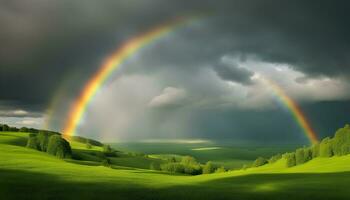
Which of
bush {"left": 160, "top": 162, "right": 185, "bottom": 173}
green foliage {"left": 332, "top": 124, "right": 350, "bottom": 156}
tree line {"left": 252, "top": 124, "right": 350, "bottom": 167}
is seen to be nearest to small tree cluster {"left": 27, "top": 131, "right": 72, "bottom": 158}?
bush {"left": 160, "top": 162, "right": 185, "bottom": 173}

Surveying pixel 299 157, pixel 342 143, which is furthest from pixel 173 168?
pixel 342 143

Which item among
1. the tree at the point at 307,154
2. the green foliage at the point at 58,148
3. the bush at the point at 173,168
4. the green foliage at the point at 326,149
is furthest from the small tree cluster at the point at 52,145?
the green foliage at the point at 326,149

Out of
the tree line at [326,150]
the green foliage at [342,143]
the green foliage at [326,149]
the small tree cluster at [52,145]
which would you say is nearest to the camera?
the small tree cluster at [52,145]

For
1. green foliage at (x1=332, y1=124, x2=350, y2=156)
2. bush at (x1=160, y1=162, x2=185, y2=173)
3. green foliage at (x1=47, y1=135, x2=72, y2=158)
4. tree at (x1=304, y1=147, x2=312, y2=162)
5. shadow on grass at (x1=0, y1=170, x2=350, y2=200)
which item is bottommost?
shadow on grass at (x1=0, y1=170, x2=350, y2=200)

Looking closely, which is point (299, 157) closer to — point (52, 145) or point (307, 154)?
point (307, 154)

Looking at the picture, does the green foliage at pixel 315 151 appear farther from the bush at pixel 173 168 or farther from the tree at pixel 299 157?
the bush at pixel 173 168

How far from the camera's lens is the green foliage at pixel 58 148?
159 metres

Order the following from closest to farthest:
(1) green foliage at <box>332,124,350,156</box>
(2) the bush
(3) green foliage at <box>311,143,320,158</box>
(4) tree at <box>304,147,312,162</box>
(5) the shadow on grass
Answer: (5) the shadow on grass < (1) green foliage at <box>332,124,350,156</box> < (4) tree at <box>304,147,312,162</box> < (3) green foliage at <box>311,143,320,158</box> < (2) the bush

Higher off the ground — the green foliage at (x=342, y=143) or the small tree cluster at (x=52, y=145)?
the green foliage at (x=342, y=143)

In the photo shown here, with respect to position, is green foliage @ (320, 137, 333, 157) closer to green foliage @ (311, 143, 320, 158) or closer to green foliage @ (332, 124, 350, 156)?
green foliage @ (332, 124, 350, 156)

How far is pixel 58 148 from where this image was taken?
16062 cm

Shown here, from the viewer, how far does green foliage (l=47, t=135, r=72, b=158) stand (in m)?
159

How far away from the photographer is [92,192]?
49094mm

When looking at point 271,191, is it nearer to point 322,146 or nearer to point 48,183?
point 48,183
